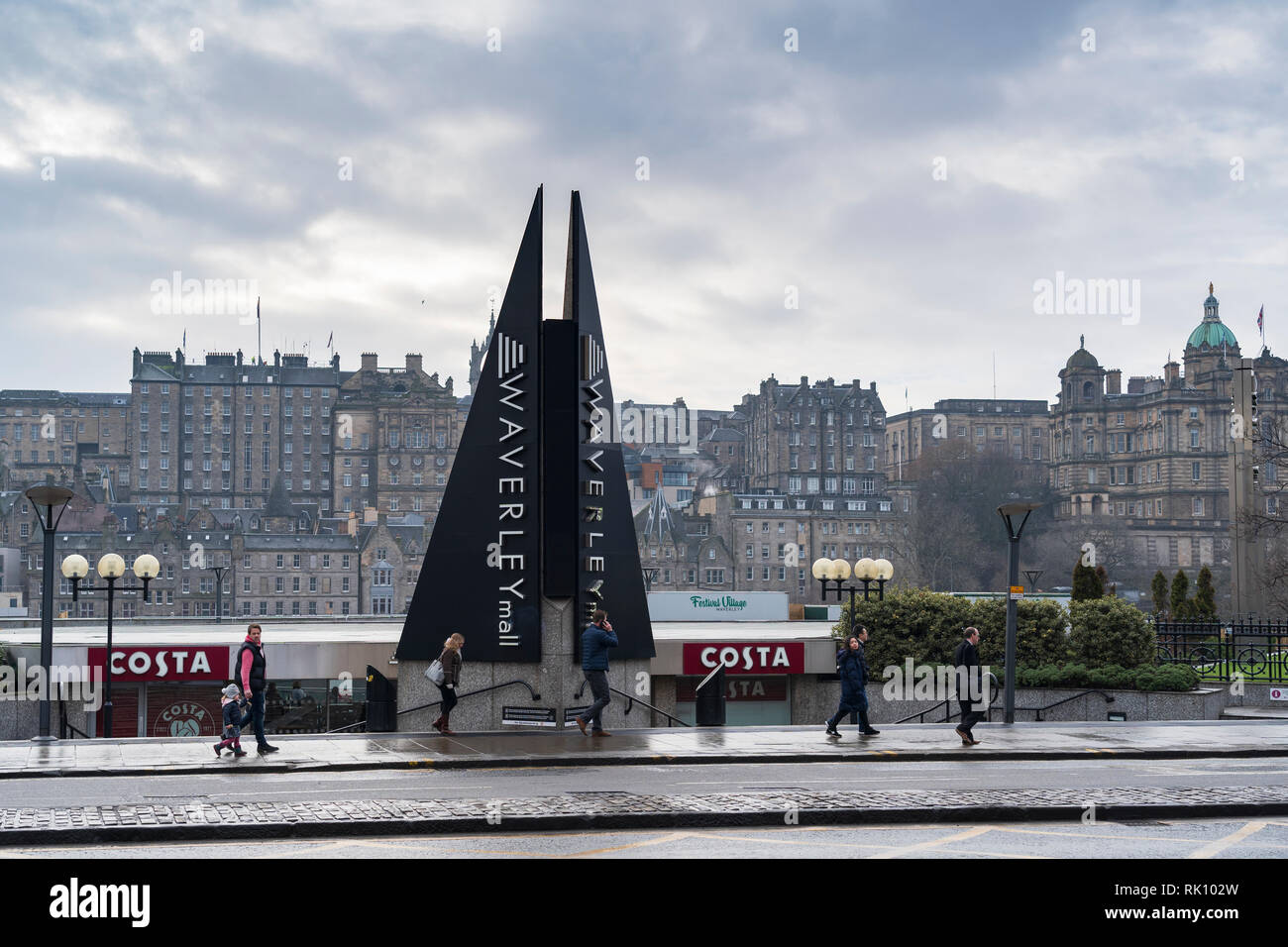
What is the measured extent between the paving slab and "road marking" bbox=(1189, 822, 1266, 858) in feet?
2.36

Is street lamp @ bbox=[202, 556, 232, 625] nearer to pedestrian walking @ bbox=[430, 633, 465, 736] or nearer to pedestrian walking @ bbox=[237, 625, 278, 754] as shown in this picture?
pedestrian walking @ bbox=[430, 633, 465, 736]

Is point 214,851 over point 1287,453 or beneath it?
beneath

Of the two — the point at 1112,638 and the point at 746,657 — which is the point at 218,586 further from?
the point at 1112,638

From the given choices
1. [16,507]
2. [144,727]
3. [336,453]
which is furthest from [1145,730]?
[336,453]

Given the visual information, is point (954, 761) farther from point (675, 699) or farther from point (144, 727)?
point (144, 727)

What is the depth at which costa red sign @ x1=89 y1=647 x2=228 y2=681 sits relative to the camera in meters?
30.2

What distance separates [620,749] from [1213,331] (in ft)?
514

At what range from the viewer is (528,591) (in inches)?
981

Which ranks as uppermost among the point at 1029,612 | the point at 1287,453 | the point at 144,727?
the point at 1287,453

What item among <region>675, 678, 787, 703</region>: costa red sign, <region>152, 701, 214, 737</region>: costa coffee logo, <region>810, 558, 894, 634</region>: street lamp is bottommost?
<region>152, 701, 214, 737</region>: costa coffee logo

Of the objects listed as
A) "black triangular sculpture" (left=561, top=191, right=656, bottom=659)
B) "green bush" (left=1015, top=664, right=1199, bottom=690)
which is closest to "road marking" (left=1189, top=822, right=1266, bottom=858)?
"black triangular sculpture" (left=561, top=191, right=656, bottom=659)

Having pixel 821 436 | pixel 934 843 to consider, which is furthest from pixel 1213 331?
pixel 934 843

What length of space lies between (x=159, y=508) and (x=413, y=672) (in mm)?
163346

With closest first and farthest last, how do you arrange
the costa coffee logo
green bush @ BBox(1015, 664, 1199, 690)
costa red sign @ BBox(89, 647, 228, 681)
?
costa red sign @ BBox(89, 647, 228, 681) → green bush @ BBox(1015, 664, 1199, 690) → the costa coffee logo
